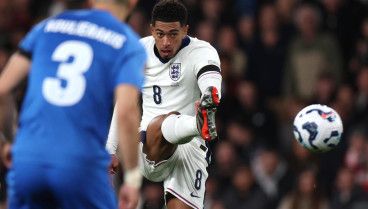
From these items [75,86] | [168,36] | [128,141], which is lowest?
[128,141]

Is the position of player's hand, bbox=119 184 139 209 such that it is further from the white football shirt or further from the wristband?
the white football shirt

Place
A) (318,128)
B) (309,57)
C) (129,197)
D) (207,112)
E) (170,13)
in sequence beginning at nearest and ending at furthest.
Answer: (129,197)
(207,112)
(170,13)
(318,128)
(309,57)

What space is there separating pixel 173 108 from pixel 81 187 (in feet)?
9.90

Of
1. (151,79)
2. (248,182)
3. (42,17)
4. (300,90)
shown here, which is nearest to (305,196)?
(248,182)

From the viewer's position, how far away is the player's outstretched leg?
21.2ft

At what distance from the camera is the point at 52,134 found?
4203 mm

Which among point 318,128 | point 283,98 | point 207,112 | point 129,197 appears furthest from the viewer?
point 283,98

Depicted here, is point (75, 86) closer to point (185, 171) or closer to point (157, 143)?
point (157, 143)

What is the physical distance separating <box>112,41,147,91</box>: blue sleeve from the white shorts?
281cm

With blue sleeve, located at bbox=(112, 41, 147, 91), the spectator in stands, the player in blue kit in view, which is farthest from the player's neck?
the spectator in stands

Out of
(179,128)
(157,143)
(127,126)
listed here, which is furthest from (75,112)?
(157,143)

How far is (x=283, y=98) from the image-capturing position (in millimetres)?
12430

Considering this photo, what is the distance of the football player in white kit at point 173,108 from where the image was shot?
6.96 meters

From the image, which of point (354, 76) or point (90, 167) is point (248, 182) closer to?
point (354, 76)
